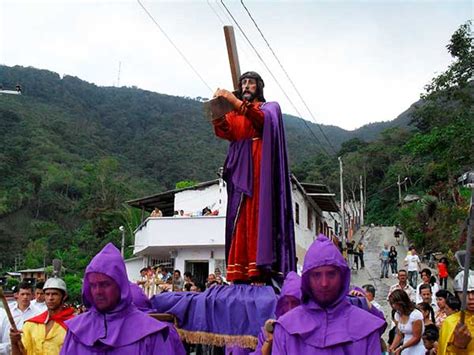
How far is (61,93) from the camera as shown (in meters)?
92.7

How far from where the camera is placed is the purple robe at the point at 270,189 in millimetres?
4875

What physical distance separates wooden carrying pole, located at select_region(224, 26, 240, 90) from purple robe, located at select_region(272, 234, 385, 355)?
7.97 feet

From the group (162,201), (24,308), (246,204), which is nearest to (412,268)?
(24,308)

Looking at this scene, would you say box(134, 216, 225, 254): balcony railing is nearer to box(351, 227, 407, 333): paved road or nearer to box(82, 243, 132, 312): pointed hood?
box(351, 227, 407, 333): paved road

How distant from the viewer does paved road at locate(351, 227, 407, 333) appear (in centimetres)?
2001

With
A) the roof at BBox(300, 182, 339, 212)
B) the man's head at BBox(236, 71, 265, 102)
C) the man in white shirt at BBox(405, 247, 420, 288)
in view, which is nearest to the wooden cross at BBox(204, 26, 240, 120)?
the man's head at BBox(236, 71, 265, 102)

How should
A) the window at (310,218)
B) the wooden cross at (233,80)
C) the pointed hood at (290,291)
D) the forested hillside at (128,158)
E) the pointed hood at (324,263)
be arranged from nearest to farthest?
1. the pointed hood at (324,263)
2. the pointed hood at (290,291)
3. the wooden cross at (233,80)
4. the forested hillside at (128,158)
5. the window at (310,218)

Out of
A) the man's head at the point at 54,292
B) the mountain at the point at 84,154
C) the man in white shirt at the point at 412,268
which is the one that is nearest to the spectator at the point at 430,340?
the man's head at the point at 54,292

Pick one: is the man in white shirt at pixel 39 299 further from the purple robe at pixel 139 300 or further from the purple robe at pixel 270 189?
the purple robe at pixel 270 189

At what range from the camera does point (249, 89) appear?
209 inches

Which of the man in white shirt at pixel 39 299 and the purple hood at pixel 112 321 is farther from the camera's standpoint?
the man in white shirt at pixel 39 299

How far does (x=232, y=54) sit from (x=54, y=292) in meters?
2.81

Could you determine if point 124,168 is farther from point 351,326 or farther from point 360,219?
point 351,326

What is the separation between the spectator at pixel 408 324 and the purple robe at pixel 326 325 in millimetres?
3924
